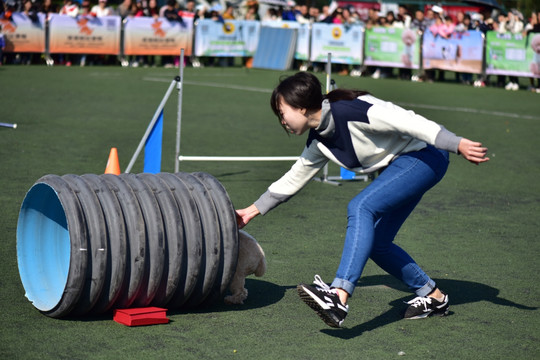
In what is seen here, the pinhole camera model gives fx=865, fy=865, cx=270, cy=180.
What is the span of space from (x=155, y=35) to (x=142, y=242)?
20.9 m

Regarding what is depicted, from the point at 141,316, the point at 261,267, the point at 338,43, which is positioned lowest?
the point at 141,316

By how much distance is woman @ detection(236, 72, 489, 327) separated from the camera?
4.36m

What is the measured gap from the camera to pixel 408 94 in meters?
19.3

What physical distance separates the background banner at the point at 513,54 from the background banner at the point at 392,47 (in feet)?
6.82

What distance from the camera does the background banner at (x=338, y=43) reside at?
24.4 metres

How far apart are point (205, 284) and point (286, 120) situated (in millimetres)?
1016

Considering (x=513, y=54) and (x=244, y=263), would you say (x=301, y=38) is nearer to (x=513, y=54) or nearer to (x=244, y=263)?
(x=513, y=54)

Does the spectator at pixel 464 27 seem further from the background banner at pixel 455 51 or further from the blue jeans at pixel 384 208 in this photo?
the blue jeans at pixel 384 208

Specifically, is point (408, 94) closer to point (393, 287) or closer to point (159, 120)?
point (159, 120)

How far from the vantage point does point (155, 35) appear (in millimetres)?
24781

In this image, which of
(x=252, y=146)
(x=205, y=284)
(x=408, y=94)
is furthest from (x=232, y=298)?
(x=408, y=94)

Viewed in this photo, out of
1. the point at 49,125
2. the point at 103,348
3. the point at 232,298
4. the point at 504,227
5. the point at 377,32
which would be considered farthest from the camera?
the point at 377,32

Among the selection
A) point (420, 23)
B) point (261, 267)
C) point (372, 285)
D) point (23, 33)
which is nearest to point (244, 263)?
point (261, 267)

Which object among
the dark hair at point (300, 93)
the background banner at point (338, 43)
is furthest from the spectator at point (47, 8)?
the dark hair at point (300, 93)
